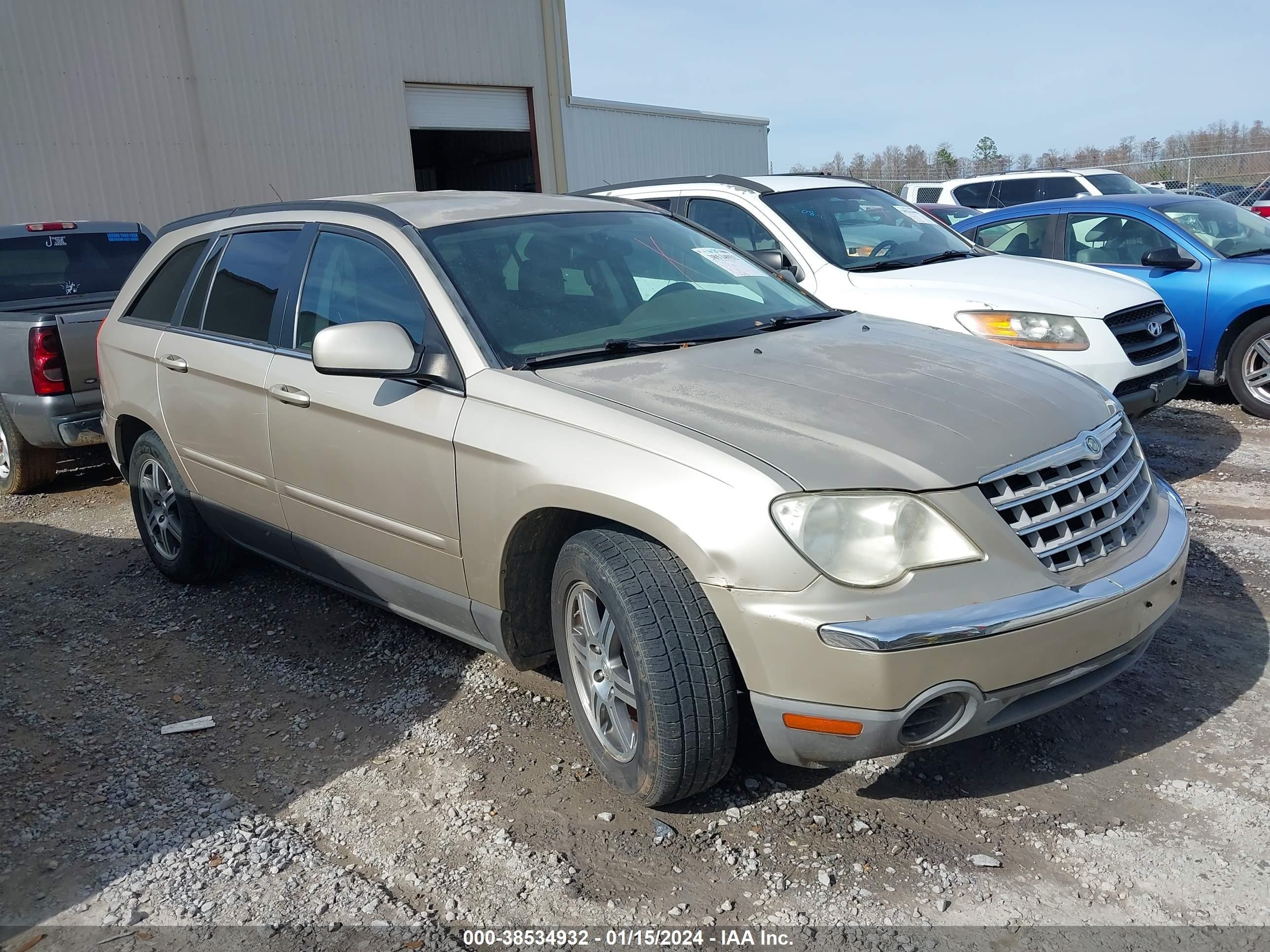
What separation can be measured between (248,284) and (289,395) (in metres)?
0.78

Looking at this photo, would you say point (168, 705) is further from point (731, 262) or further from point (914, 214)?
point (914, 214)

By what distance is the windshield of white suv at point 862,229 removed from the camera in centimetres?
687

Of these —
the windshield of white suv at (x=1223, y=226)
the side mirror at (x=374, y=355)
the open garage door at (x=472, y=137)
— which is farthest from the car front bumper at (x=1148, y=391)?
the open garage door at (x=472, y=137)

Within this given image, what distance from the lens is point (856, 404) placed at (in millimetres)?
2994

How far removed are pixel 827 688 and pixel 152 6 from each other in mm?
14804

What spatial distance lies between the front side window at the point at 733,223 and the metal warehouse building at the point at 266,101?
676cm

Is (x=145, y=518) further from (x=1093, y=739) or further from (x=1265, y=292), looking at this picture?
(x=1265, y=292)

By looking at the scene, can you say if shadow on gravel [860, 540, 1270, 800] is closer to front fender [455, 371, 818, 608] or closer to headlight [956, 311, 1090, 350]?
front fender [455, 371, 818, 608]

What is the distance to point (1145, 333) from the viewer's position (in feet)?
20.2

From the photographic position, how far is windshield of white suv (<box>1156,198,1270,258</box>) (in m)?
7.90

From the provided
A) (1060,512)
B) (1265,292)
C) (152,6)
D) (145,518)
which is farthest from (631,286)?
(152,6)

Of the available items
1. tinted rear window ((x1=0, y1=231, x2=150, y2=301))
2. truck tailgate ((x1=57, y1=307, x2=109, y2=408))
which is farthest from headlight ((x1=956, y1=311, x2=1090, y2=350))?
tinted rear window ((x1=0, y1=231, x2=150, y2=301))

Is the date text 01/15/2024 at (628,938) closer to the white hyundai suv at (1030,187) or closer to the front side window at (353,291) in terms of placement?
the front side window at (353,291)

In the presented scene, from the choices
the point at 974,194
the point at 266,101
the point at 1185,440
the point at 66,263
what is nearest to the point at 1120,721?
the point at 1185,440
